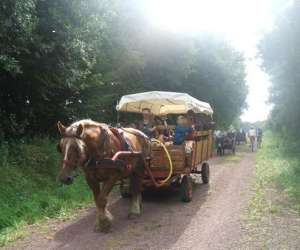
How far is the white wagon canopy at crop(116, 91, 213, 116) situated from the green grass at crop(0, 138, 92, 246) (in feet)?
8.29

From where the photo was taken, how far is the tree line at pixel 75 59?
1044cm

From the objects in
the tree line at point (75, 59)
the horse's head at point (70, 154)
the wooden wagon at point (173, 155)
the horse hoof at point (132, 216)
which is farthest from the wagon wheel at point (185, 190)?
the tree line at point (75, 59)

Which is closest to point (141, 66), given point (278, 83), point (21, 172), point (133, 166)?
point (278, 83)

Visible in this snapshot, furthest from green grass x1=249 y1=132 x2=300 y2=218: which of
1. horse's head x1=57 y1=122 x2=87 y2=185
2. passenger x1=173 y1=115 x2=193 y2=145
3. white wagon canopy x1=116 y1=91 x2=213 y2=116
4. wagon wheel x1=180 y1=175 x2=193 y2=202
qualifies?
horse's head x1=57 y1=122 x2=87 y2=185

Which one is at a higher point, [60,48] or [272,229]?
[60,48]

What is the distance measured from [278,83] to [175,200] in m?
13.6

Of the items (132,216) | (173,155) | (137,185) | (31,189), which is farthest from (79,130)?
(31,189)

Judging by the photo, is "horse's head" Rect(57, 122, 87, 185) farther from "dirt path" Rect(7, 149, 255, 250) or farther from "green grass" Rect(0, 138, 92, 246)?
"green grass" Rect(0, 138, 92, 246)

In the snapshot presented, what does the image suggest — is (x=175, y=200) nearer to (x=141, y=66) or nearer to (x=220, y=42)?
(x=141, y=66)

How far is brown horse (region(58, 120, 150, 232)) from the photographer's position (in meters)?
7.23

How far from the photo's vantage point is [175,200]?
1098 cm

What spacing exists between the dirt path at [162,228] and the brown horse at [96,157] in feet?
1.44

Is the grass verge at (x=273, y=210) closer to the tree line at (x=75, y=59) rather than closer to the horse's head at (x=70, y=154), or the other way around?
the horse's head at (x=70, y=154)

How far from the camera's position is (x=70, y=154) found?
23.6 feet
